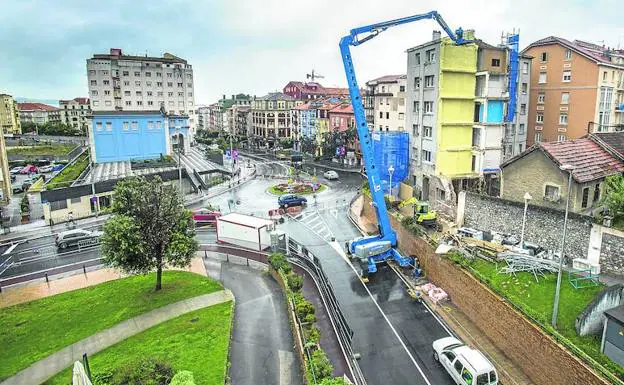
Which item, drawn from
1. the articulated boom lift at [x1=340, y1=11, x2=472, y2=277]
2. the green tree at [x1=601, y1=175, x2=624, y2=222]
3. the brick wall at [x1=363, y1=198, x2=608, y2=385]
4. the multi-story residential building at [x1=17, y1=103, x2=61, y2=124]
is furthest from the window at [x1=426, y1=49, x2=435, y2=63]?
the multi-story residential building at [x1=17, y1=103, x2=61, y2=124]

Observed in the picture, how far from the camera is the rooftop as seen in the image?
28.2m

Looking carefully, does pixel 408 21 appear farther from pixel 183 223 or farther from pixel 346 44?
pixel 183 223

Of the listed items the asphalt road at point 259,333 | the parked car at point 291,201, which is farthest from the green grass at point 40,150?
the asphalt road at point 259,333

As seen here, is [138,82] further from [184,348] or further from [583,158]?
[583,158]

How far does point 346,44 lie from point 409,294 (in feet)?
64.9

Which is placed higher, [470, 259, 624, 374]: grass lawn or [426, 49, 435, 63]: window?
[426, 49, 435, 63]: window

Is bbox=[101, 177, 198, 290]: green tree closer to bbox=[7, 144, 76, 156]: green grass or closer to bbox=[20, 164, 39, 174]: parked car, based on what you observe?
bbox=[20, 164, 39, 174]: parked car

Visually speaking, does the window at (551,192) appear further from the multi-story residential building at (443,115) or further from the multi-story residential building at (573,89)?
the multi-story residential building at (573,89)

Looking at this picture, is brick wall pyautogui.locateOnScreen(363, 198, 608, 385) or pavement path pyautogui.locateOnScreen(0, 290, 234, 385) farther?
pavement path pyautogui.locateOnScreen(0, 290, 234, 385)

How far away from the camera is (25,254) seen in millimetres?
36375

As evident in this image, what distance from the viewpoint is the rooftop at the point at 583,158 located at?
1110 inches

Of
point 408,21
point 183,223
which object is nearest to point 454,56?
point 408,21

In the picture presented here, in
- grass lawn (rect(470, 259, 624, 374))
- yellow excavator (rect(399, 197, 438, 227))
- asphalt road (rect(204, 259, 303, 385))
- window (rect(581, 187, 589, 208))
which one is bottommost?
asphalt road (rect(204, 259, 303, 385))

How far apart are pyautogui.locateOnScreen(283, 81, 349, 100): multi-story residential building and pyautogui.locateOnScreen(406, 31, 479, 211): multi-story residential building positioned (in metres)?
88.5
